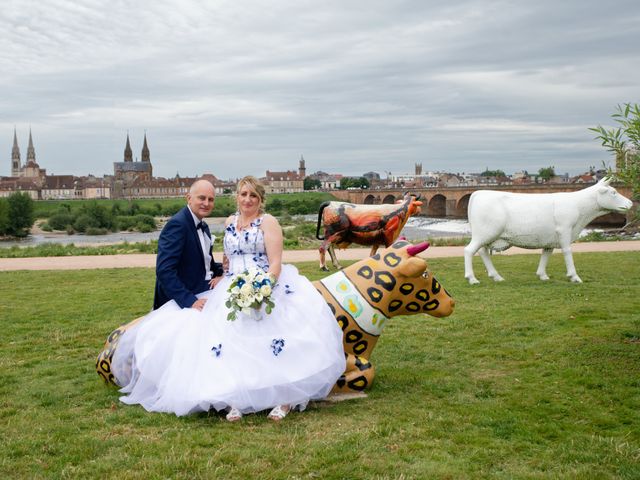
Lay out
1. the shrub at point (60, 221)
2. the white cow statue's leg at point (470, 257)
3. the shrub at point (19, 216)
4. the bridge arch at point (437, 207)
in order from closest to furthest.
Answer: the white cow statue's leg at point (470, 257) → the shrub at point (19, 216) → the shrub at point (60, 221) → the bridge arch at point (437, 207)

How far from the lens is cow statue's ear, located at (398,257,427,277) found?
19.8 ft

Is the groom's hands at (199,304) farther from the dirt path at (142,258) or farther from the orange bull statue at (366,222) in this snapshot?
the dirt path at (142,258)

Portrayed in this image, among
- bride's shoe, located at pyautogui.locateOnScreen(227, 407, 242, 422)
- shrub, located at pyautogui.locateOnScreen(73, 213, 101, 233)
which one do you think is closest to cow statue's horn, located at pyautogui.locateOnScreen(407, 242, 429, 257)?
bride's shoe, located at pyautogui.locateOnScreen(227, 407, 242, 422)

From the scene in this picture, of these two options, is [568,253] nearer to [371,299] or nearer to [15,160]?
[371,299]

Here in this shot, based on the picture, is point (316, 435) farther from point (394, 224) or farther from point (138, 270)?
point (138, 270)

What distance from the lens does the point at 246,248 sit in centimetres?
608

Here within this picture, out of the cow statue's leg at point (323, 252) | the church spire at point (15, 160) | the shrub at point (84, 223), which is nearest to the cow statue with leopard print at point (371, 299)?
the cow statue's leg at point (323, 252)

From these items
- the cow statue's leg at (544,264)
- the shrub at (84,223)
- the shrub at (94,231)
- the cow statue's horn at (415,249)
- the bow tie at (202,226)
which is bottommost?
the shrub at (94,231)

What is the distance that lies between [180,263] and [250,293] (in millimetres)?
1142

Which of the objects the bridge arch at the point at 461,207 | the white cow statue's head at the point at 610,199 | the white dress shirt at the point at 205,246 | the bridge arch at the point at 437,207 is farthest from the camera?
the bridge arch at the point at 437,207

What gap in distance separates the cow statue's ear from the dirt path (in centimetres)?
1243

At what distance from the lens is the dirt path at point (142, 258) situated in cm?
1878

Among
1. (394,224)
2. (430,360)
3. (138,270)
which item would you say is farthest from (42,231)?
(430,360)

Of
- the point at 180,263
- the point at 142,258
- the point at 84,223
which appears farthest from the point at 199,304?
the point at 84,223
